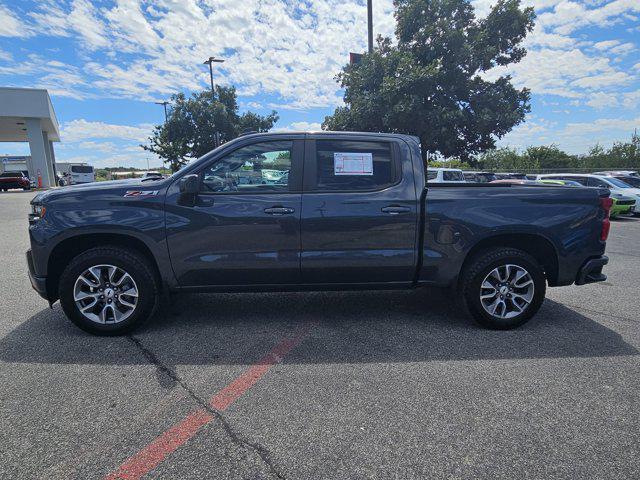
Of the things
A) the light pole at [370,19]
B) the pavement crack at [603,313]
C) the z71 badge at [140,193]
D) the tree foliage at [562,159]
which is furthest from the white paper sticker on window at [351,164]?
the tree foliage at [562,159]

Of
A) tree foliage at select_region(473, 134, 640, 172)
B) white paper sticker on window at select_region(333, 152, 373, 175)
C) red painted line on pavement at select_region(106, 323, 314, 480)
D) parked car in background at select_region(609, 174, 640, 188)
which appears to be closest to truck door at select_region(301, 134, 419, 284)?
white paper sticker on window at select_region(333, 152, 373, 175)

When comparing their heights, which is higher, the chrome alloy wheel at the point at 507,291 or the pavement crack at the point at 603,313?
the chrome alloy wheel at the point at 507,291

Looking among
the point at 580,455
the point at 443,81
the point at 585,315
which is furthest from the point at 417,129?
the point at 580,455

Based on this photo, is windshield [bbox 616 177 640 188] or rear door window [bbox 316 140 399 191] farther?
windshield [bbox 616 177 640 188]

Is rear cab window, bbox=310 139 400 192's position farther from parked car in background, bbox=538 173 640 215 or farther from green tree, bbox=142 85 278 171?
green tree, bbox=142 85 278 171

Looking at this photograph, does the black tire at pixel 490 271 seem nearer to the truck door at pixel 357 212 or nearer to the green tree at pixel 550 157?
the truck door at pixel 357 212

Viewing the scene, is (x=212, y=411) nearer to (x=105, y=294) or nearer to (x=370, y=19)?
(x=105, y=294)

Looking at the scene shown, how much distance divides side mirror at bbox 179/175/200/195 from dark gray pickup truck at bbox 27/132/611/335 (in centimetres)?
1

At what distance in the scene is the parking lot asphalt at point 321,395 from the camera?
227cm

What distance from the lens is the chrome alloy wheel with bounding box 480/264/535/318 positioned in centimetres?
406

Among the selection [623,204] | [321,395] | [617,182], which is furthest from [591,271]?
[617,182]

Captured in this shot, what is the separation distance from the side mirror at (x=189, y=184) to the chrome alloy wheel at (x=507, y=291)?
2922 millimetres

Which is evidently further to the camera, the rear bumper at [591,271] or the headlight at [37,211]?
the rear bumper at [591,271]

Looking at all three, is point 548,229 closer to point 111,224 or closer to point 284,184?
point 284,184
